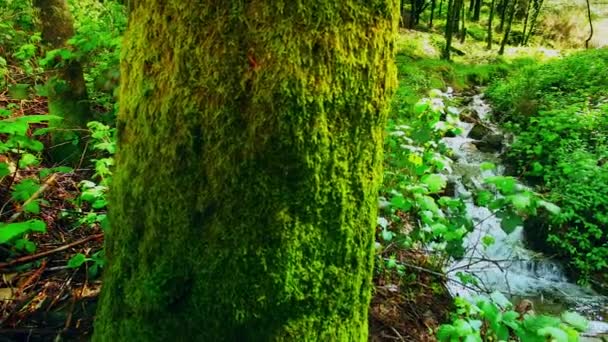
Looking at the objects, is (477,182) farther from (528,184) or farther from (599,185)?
(599,185)

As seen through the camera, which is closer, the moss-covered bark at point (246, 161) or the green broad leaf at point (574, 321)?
the moss-covered bark at point (246, 161)

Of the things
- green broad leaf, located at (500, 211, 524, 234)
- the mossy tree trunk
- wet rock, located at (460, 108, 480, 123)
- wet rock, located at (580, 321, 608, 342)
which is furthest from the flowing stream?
the mossy tree trunk

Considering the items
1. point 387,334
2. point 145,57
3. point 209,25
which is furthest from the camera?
point 387,334

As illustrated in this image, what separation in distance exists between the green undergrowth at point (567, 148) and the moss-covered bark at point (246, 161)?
336cm

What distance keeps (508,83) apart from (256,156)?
11155mm

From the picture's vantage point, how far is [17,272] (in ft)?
6.99

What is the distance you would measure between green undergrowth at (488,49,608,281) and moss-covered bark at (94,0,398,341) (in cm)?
336

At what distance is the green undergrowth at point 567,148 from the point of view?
17.3 ft

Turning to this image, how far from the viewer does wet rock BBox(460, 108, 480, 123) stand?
358 inches

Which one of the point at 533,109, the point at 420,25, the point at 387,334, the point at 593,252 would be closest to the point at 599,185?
the point at 593,252

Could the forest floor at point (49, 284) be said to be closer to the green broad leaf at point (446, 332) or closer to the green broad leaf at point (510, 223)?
the green broad leaf at point (446, 332)

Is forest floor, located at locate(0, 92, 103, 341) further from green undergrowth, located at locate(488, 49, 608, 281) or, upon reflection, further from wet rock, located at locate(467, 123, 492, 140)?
wet rock, located at locate(467, 123, 492, 140)

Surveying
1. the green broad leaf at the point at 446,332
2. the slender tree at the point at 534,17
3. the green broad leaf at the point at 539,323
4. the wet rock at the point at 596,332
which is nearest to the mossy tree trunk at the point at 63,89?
the green broad leaf at the point at 446,332

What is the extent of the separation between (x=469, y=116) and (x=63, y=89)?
25.2ft
